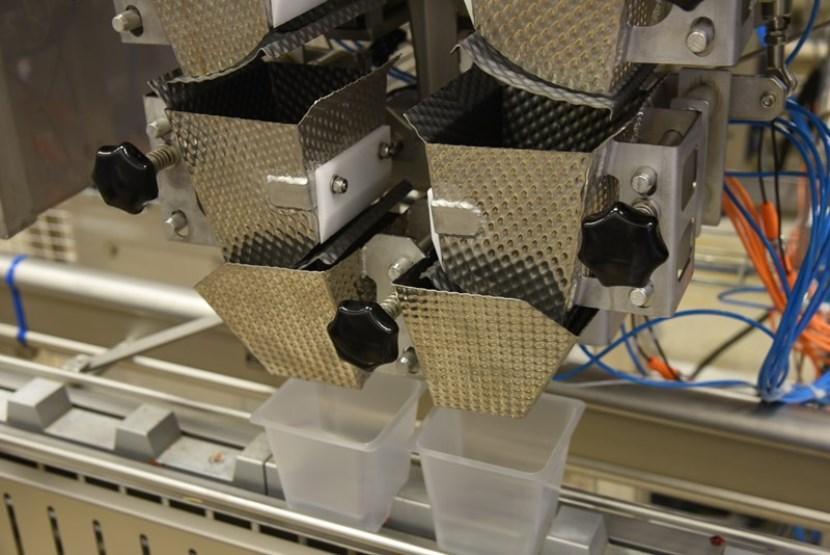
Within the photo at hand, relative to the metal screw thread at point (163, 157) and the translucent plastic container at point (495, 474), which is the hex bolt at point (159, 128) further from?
the translucent plastic container at point (495, 474)

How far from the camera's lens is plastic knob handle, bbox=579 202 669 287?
0.62m

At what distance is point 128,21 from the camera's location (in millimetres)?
792

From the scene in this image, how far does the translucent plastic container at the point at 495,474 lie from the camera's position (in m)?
0.87

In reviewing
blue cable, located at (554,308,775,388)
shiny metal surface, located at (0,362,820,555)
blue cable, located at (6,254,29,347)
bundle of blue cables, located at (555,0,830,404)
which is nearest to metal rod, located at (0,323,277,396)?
blue cable, located at (6,254,29,347)

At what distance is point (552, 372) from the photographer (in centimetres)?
74

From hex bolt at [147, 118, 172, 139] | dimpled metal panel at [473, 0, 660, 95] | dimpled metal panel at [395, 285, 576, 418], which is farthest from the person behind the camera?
hex bolt at [147, 118, 172, 139]

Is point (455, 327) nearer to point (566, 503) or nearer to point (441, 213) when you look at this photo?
point (441, 213)

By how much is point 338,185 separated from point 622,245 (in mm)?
249

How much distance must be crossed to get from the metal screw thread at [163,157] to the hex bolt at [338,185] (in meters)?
0.15

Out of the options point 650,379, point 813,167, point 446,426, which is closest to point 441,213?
point 446,426

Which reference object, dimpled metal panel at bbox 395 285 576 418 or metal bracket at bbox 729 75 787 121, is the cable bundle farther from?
dimpled metal panel at bbox 395 285 576 418

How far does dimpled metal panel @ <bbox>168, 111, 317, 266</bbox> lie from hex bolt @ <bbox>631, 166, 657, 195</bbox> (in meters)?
0.24

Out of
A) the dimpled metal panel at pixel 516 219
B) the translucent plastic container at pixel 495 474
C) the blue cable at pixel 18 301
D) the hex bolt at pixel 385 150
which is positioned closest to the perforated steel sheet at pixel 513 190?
the dimpled metal panel at pixel 516 219

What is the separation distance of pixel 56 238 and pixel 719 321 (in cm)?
160
